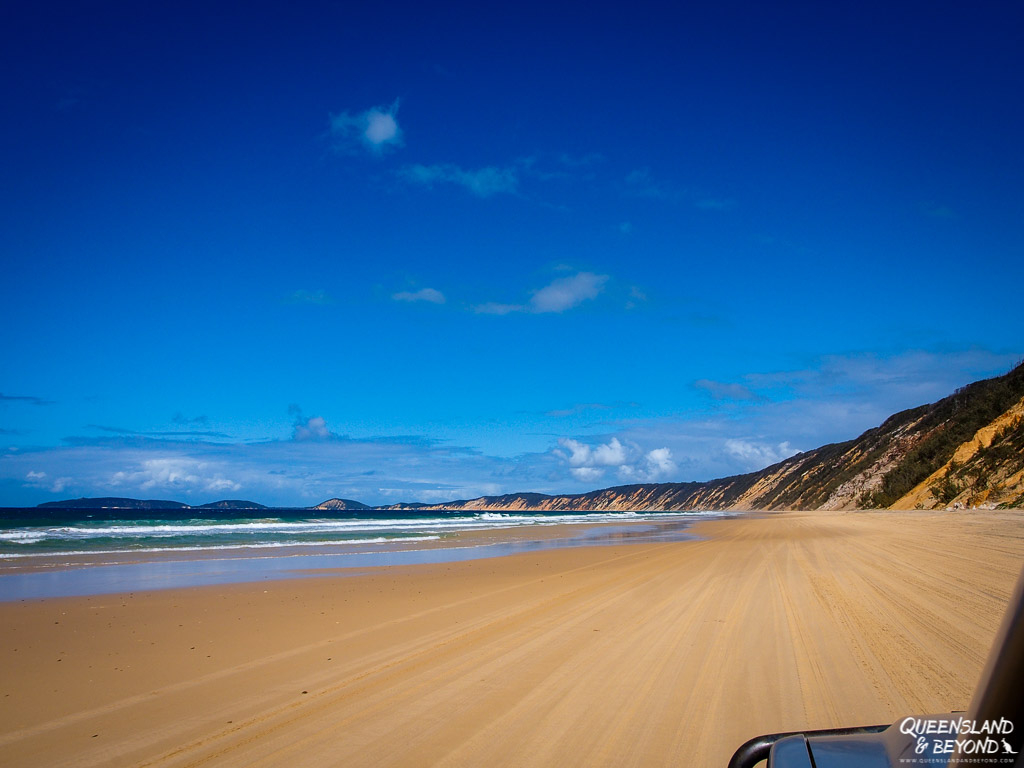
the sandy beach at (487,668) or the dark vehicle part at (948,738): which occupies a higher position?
the dark vehicle part at (948,738)

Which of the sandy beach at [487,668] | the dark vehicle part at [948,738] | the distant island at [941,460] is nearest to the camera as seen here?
the dark vehicle part at [948,738]

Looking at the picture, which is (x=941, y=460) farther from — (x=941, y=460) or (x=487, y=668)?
(x=487, y=668)

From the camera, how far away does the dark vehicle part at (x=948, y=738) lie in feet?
2.70

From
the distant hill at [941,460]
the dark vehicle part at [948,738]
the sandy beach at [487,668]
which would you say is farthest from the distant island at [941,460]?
the dark vehicle part at [948,738]

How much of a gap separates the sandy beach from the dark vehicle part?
7.67ft

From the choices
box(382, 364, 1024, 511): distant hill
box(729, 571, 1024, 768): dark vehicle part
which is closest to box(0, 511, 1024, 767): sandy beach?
box(729, 571, 1024, 768): dark vehicle part

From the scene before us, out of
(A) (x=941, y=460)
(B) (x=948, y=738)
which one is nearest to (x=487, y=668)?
(B) (x=948, y=738)

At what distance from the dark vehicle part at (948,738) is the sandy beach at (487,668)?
234 centimetres

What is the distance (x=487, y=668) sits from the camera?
616 centimetres

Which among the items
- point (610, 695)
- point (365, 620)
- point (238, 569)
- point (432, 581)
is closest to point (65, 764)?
point (610, 695)

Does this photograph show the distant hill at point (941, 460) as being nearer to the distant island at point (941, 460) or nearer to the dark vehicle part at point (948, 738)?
the distant island at point (941, 460)

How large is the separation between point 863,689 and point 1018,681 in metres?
5.43

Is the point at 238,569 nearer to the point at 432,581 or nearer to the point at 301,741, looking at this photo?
the point at 432,581

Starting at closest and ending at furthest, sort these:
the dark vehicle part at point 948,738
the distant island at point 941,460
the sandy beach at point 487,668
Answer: the dark vehicle part at point 948,738
the sandy beach at point 487,668
the distant island at point 941,460
